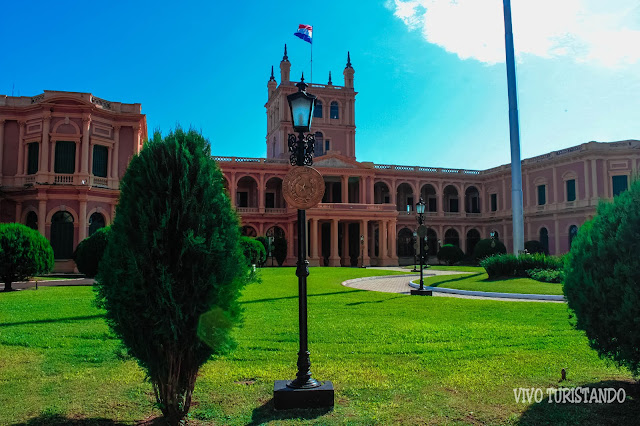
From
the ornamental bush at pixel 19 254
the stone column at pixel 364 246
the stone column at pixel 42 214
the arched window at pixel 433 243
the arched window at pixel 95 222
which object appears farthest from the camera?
the arched window at pixel 433 243

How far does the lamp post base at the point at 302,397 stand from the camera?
4590 millimetres

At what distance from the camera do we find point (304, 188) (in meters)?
5.26

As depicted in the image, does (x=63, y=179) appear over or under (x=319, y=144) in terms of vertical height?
under

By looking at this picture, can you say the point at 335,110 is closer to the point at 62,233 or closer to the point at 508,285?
the point at 62,233

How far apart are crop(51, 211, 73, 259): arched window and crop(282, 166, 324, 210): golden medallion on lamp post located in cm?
2670

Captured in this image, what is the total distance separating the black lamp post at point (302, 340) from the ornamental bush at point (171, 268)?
2.93ft

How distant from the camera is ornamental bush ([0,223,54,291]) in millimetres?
16938

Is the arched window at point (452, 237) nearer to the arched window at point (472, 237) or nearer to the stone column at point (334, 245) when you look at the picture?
the arched window at point (472, 237)

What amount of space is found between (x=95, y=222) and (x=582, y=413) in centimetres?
2918

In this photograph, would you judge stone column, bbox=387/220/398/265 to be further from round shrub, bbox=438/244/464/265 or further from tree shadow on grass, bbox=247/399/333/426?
tree shadow on grass, bbox=247/399/333/426

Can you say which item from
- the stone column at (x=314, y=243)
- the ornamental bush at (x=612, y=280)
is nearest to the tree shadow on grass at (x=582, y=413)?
the ornamental bush at (x=612, y=280)

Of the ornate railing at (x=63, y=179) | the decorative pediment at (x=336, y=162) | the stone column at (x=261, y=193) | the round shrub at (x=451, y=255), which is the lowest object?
the round shrub at (x=451, y=255)

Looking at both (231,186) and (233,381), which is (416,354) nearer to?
(233,381)

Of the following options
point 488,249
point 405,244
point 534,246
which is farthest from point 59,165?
point 534,246
